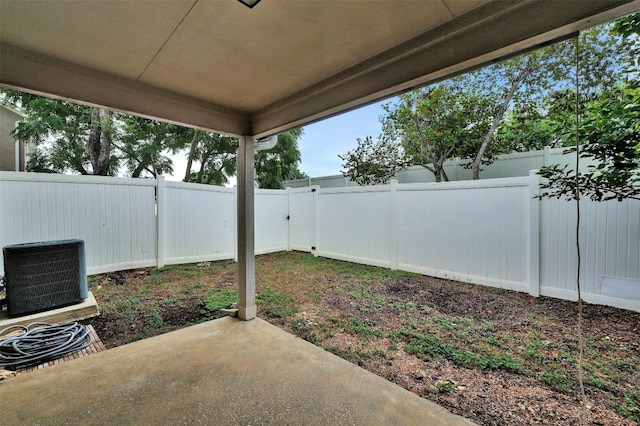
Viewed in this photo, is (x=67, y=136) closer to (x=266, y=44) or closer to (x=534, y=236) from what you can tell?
(x=266, y=44)

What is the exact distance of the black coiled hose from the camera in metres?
2.13

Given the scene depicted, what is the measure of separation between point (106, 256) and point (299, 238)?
371 centimetres

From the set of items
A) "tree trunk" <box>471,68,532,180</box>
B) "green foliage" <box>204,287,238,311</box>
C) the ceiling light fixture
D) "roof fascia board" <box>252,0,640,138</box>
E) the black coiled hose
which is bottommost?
"green foliage" <box>204,287,238,311</box>

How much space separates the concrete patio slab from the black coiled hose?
23 cm

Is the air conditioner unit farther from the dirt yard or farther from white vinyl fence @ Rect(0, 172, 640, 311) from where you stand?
white vinyl fence @ Rect(0, 172, 640, 311)

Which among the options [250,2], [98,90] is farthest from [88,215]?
[250,2]

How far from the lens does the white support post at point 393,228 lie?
4781 mm

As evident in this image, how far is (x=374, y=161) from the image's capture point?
22.1 feet

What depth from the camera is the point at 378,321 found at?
2928mm

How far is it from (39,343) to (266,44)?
2.99 meters

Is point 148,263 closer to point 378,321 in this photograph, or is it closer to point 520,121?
Answer: point 378,321

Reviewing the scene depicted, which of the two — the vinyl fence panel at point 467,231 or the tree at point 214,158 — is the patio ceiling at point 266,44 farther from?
the tree at point 214,158

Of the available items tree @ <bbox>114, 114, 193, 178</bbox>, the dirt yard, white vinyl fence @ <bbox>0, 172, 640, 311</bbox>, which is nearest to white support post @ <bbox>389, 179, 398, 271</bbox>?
white vinyl fence @ <bbox>0, 172, 640, 311</bbox>

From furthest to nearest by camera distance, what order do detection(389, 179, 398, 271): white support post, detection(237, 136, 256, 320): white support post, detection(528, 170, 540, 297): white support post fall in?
1. detection(389, 179, 398, 271): white support post
2. detection(528, 170, 540, 297): white support post
3. detection(237, 136, 256, 320): white support post
